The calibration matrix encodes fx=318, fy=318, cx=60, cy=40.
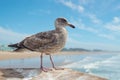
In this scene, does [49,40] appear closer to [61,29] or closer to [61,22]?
[61,29]

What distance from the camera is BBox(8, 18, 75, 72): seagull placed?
29.5ft

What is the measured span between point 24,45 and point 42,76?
289 cm

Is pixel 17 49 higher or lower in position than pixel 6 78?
higher

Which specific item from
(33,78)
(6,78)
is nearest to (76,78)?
(33,78)

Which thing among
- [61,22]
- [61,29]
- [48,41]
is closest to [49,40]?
[48,41]

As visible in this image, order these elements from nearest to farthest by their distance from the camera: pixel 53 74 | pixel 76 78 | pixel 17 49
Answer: pixel 76 78
pixel 53 74
pixel 17 49

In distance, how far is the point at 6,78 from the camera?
6.59 metres

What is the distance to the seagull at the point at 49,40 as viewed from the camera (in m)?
9.00

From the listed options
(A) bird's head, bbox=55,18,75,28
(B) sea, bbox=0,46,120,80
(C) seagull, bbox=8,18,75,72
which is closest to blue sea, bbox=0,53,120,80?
(B) sea, bbox=0,46,120,80

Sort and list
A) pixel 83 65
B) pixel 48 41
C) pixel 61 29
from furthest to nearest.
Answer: pixel 83 65 < pixel 48 41 < pixel 61 29

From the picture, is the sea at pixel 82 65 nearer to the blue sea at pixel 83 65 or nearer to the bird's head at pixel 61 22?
the blue sea at pixel 83 65

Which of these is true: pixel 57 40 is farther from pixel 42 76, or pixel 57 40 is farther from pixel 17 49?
pixel 42 76

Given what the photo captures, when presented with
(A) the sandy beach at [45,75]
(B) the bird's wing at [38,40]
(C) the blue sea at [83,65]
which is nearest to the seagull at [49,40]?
(B) the bird's wing at [38,40]

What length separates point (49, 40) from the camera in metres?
9.26
